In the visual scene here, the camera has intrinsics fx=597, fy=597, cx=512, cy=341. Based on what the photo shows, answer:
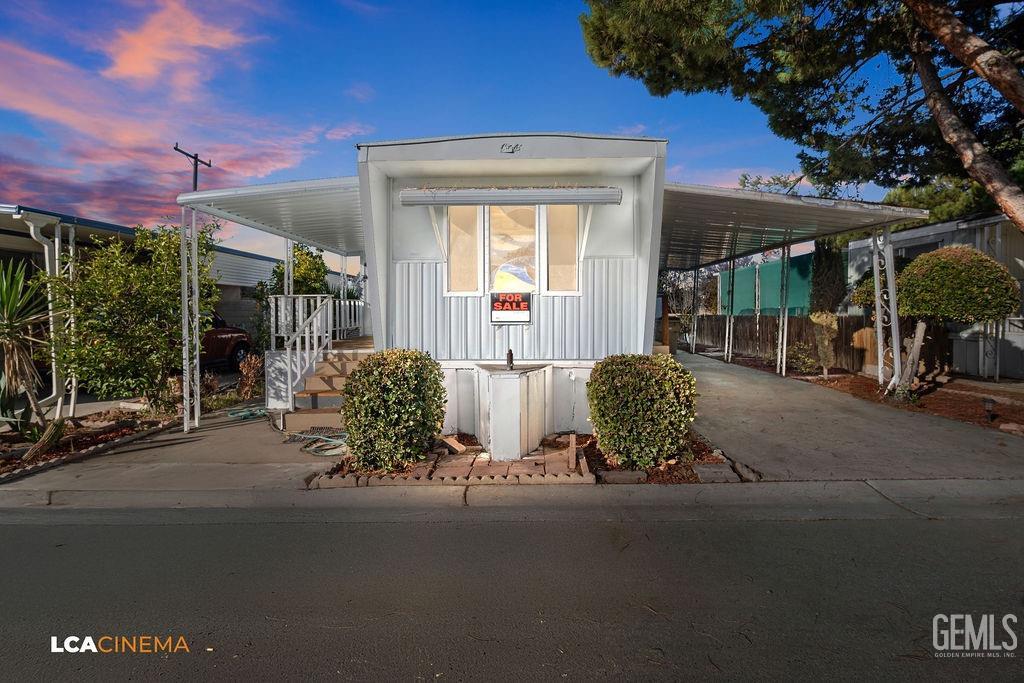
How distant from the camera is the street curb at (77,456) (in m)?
5.84

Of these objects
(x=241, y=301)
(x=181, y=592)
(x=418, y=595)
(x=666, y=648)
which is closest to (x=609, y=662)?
(x=666, y=648)

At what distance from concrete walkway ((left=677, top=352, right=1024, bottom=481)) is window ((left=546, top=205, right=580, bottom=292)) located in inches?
100

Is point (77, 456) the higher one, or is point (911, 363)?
point (911, 363)

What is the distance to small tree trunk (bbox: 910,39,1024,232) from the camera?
293 inches

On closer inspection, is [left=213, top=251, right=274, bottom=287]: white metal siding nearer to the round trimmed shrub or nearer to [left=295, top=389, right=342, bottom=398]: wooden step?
[left=295, top=389, right=342, bottom=398]: wooden step

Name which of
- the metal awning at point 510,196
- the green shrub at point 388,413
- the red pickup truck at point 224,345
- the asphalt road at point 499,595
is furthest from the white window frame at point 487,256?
the red pickup truck at point 224,345

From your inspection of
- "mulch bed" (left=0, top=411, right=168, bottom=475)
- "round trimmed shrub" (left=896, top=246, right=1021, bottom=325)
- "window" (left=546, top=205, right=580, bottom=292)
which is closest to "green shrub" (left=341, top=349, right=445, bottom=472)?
"window" (left=546, top=205, right=580, bottom=292)

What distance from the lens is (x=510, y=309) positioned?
24.3 ft

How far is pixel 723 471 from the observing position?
571cm

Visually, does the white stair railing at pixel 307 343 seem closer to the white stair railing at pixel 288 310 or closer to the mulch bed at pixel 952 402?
the white stair railing at pixel 288 310

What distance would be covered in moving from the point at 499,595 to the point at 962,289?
805 centimetres

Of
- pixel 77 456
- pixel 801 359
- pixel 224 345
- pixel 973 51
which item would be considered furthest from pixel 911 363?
pixel 224 345

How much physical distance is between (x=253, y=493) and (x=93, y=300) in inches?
169

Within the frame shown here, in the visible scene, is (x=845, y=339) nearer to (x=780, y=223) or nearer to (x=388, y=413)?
(x=780, y=223)
